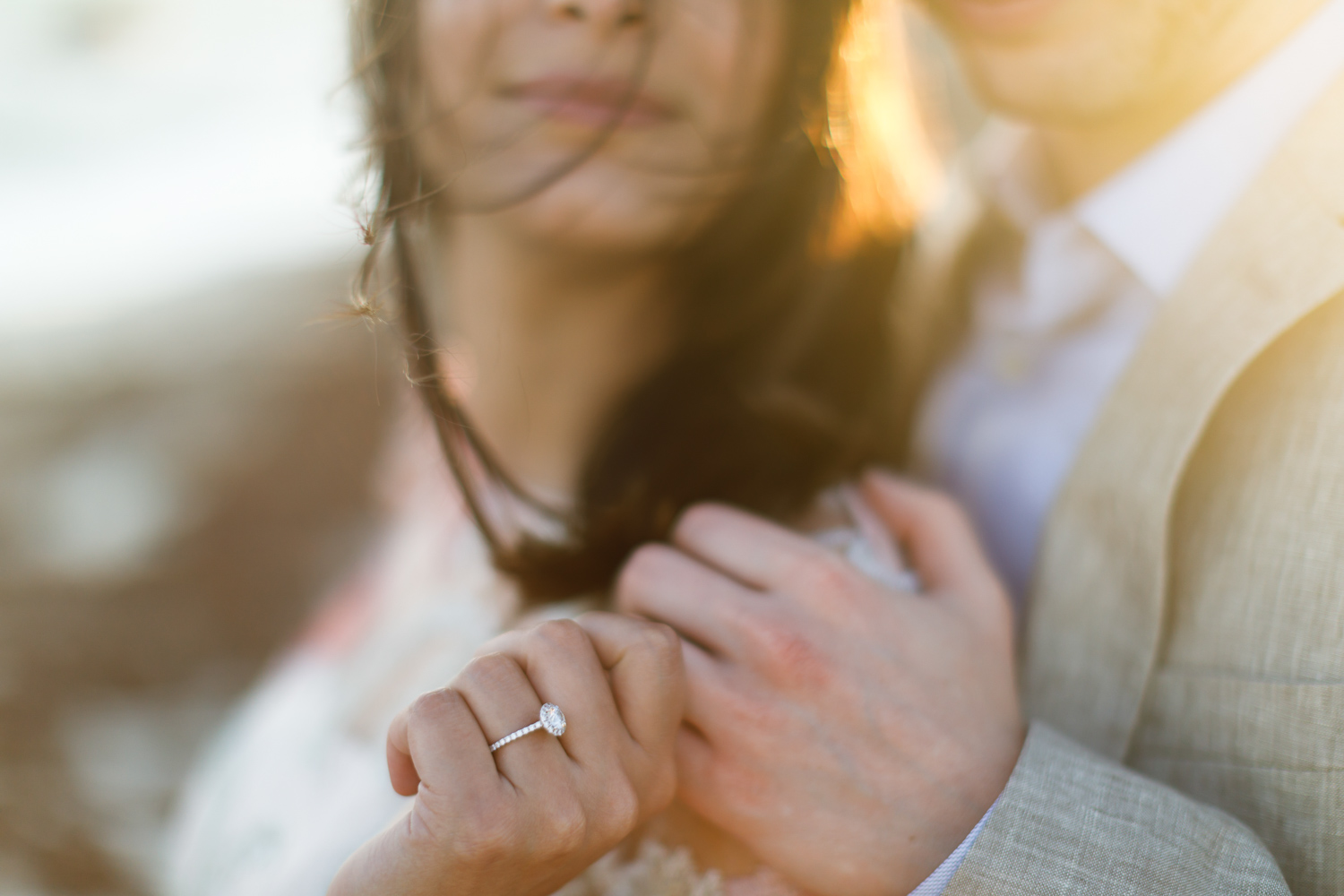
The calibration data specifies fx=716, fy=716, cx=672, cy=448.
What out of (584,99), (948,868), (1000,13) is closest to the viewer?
(948,868)

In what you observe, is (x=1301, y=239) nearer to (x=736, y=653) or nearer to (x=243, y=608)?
(x=736, y=653)

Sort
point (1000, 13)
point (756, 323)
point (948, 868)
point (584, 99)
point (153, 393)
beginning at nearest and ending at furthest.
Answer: point (948, 868)
point (584, 99)
point (1000, 13)
point (756, 323)
point (153, 393)

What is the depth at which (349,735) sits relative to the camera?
100 cm

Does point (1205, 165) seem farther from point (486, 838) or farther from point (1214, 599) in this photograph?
point (486, 838)

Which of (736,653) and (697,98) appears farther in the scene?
(697,98)

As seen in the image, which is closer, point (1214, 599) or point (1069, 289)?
point (1214, 599)

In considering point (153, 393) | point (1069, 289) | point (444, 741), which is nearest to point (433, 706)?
point (444, 741)

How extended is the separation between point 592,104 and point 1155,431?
2.30ft

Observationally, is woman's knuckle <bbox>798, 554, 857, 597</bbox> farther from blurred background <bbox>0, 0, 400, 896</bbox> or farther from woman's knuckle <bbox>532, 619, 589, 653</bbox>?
blurred background <bbox>0, 0, 400, 896</bbox>

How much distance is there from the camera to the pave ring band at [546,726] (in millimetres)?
498

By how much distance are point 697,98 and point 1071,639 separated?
0.76 m

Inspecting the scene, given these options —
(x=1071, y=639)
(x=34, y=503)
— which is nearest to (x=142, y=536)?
(x=34, y=503)

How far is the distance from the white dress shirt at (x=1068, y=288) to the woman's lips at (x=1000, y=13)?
0.76ft

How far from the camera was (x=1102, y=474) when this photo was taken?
2.57 ft
